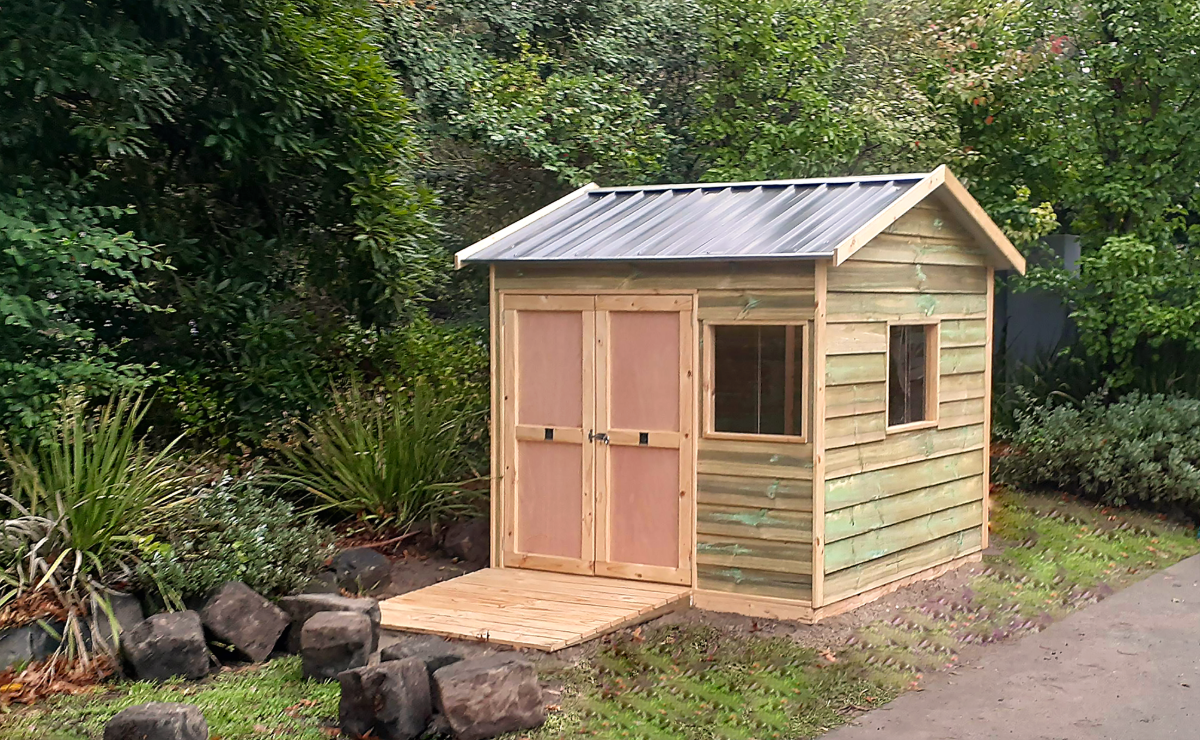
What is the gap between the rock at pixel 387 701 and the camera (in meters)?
5.72

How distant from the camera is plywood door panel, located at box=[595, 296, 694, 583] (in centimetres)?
829

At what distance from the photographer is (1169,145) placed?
40.5 ft

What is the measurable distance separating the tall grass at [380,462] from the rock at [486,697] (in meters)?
3.83

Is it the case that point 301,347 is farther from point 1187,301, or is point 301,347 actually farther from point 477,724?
point 1187,301

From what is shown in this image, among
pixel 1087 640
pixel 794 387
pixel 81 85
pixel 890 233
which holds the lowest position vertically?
pixel 1087 640

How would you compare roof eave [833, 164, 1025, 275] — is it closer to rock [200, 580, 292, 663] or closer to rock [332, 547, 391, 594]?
rock [332, 547, 391, 594]

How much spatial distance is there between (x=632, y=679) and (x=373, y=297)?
4491 mm

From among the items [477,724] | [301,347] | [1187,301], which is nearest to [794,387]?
[477,724]

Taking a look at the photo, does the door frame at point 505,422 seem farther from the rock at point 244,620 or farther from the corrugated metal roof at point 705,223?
the rock at point 244,620

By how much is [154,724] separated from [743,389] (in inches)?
168

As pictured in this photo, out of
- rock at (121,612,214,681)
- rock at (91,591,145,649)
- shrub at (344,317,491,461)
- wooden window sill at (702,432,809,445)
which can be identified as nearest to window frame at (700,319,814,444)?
wooden window sill at (702,432,809,445)

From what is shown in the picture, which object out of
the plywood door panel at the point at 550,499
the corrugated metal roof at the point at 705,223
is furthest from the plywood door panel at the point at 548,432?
the corrugated metal roof at the point at 705,223

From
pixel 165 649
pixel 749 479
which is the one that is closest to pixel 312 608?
pixel 165 649

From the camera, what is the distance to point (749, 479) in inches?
318
